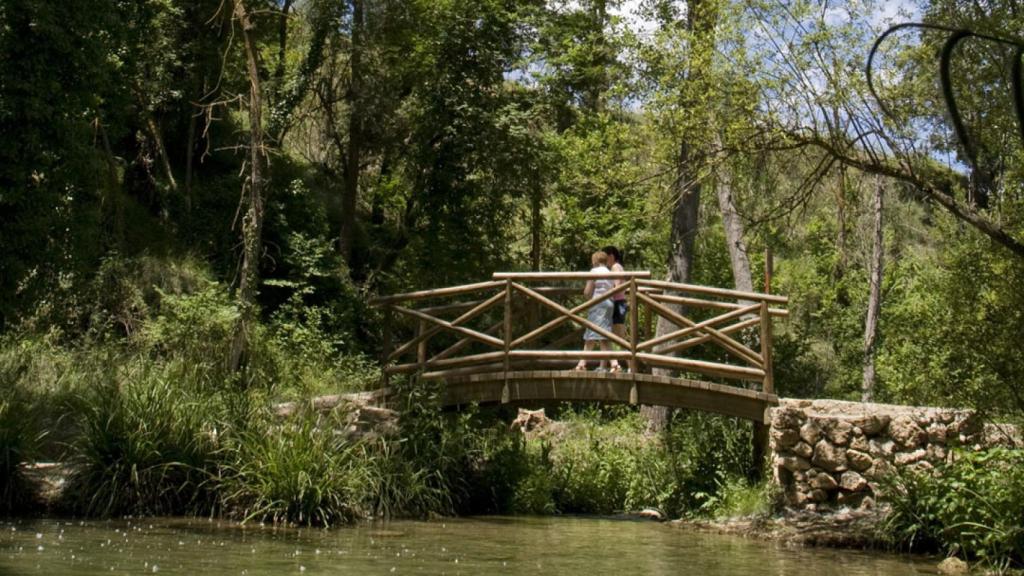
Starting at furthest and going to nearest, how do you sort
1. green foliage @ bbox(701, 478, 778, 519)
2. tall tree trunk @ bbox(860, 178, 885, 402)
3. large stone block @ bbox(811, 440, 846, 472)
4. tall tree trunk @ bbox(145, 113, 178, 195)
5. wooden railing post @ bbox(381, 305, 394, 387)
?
1. tall tree trunk @ bbox(860, 178, 885, 402)
2. tall tree trunk @ bbox(145, 113, 178, 195)
3. wooden railing post @ bbox(381, 305, 394, 387)
4. green foliage @ bbox(701, 478, 778, 519)
5. large stone block @ bbox(811, 440, 846, 472)

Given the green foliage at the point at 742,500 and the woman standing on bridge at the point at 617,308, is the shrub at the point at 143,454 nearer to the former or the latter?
the woman standing on bridge at the point at 617,308

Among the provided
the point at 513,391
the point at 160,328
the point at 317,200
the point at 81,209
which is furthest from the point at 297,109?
the point at 513,391

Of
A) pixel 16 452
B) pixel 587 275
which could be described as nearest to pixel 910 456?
pixel 587 275

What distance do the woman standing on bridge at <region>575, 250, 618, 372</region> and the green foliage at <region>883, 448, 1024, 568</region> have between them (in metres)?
3.78

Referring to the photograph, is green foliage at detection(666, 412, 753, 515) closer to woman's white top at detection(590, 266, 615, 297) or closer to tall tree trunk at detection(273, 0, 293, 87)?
woman's white top at detection(590, 266, 615, 297)

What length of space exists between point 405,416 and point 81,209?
514 cm

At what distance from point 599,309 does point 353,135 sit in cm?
1021

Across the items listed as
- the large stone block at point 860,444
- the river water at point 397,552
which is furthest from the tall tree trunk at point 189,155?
the large stone block at point 860,444

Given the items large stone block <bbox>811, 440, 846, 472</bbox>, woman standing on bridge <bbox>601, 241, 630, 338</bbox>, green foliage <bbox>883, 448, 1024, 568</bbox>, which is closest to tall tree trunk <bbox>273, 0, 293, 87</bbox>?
woman standing on bridge <bbox>601, 241, 630, 338</bbox>

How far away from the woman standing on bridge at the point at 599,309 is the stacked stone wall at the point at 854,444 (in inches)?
86.9

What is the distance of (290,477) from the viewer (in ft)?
37.6

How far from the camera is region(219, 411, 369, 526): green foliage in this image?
451 inches

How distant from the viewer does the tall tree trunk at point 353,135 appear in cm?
2203

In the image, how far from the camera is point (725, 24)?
1362 cm
